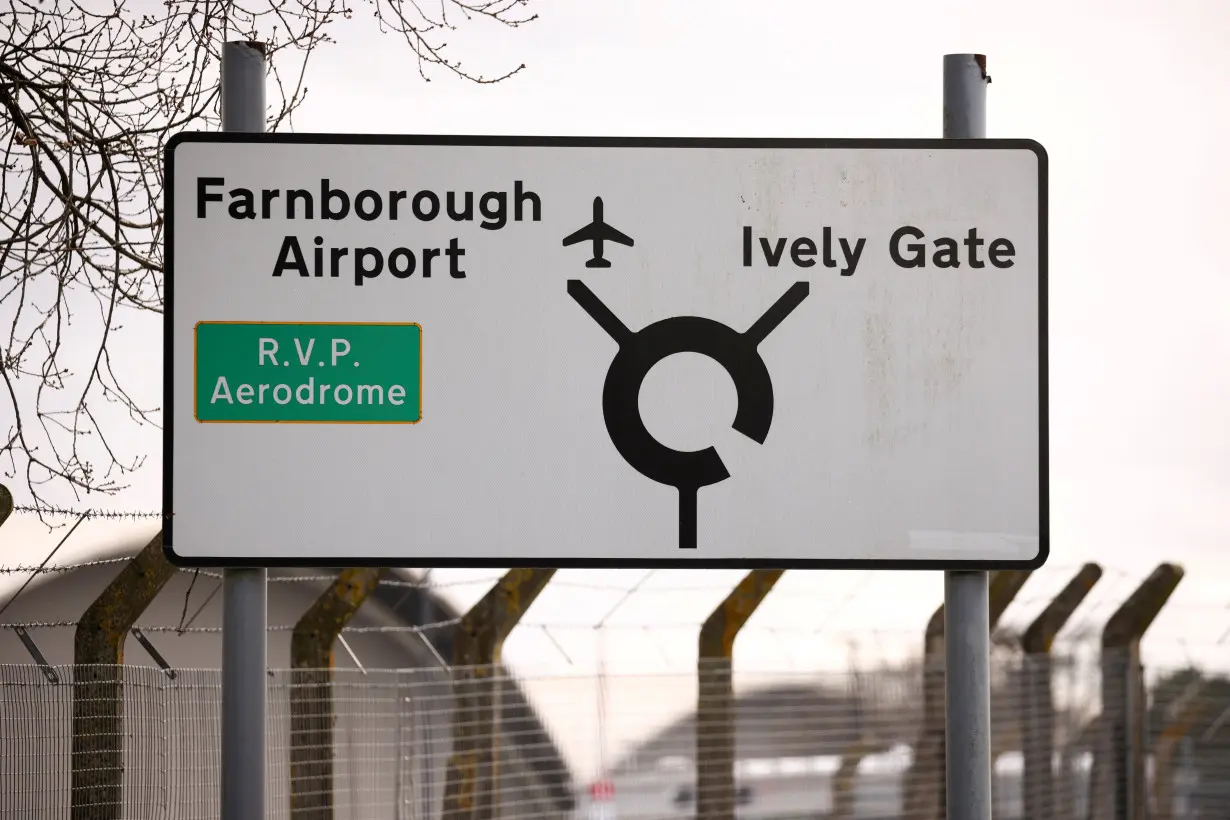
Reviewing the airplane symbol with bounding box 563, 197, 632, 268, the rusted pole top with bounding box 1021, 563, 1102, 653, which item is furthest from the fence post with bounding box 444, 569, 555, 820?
the rusted pole top with bounding box 1021, 563, 1102, 653

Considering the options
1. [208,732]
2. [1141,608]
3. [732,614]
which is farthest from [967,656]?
[1141,608]

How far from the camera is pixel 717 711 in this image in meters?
6.44

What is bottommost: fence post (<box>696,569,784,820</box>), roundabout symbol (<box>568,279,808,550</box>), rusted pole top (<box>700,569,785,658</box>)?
fence post (<box>696,569,784,820</box>)

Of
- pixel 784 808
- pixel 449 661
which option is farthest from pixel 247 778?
pixel 784 808

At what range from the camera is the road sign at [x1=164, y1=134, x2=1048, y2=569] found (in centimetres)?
211

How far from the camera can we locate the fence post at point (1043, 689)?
8227 mm

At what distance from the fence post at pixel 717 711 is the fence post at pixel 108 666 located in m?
2.92

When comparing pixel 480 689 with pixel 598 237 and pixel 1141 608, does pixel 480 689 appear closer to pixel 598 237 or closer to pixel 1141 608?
→ pixel 598 237

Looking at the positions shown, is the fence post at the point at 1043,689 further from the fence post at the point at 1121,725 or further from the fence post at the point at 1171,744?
the fence post at the point at 1171,744

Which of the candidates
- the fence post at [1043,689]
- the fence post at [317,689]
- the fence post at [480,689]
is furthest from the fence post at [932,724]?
the fence post at [317,689]

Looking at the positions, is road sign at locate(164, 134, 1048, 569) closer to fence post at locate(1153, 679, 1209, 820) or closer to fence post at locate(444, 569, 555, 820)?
fence post at locate(444, 569, 555, 820)

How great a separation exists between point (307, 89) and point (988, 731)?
3.78 meters

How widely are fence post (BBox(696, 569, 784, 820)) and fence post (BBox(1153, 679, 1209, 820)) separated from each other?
13.2 feet

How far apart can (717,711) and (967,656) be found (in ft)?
14.6
